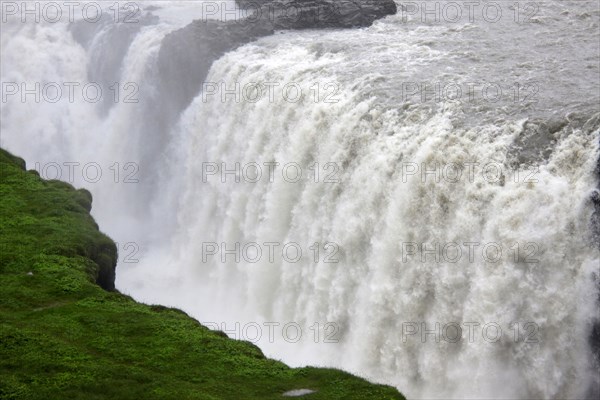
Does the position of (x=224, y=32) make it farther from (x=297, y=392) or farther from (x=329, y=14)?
(x=297, y=392)

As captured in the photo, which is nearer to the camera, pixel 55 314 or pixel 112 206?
pixel 55 314

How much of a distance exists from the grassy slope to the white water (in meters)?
4.42

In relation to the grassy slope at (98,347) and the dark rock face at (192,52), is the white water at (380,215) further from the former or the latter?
the grassy slope at (98,347)

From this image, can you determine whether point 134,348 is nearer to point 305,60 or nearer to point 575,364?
point 575,364

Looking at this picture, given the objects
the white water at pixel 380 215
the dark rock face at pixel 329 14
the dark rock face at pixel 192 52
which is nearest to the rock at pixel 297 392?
the white water at pixel 380 215

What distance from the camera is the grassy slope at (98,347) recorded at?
13188 millimetres

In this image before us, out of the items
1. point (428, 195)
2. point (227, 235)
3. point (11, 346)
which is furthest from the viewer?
point (227, 235)

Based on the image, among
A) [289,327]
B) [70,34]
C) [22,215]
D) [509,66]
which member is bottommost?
[289,327]

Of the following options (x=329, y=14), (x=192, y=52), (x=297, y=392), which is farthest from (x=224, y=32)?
(x=297, y=392)

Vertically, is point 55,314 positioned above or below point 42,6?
below

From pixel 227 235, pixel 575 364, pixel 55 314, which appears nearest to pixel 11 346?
pixel 55 314

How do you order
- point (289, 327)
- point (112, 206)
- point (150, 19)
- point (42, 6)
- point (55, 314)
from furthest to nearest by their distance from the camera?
point (42, 6) → point (150, 19) → point (112, 206) → point (289, 327) → point (55, 314)

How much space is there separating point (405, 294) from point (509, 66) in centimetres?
899

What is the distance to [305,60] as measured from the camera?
28172 mm
